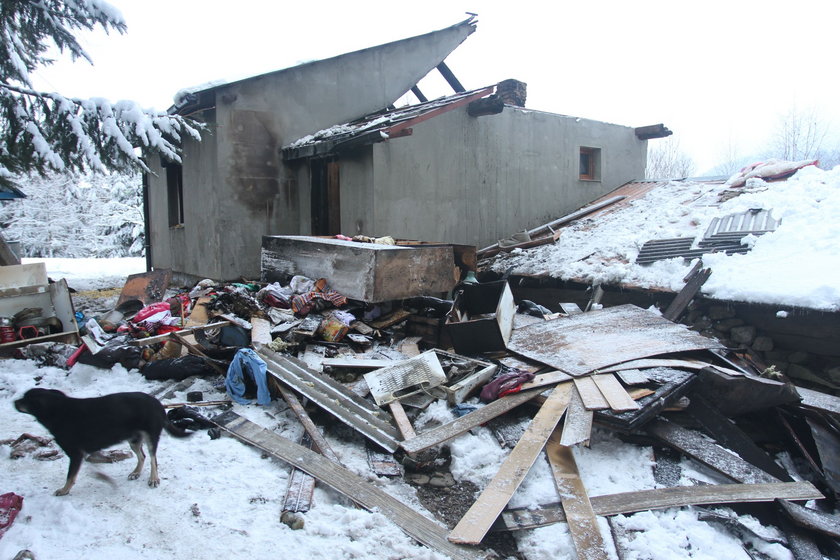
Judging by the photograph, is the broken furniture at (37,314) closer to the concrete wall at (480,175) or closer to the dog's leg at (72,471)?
the dog's leg at (72,471)

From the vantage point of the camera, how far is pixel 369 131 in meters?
8.41

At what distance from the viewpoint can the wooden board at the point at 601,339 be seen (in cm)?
543

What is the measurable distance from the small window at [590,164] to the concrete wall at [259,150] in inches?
238

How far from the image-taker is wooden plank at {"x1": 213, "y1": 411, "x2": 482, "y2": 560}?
10.4ft

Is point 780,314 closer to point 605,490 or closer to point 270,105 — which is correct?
point 605,490

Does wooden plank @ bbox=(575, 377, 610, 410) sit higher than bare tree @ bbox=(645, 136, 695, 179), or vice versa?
bare tree @ bbox=(645, 136, 695, 179)

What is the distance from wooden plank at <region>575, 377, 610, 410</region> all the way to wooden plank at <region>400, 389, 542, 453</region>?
422 mm

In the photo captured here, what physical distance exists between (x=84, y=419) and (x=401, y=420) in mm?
2609

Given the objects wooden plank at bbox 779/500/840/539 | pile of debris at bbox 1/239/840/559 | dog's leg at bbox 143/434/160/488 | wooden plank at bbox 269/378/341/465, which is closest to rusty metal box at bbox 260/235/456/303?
pile of debris at bbox 1/239/840/559

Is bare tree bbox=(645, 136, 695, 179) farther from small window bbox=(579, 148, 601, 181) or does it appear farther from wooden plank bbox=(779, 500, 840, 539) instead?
wooden plank bbox=(779, 500, 840, 539)

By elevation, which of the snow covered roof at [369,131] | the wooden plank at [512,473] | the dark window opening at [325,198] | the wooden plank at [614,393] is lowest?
the wooden plank at [512,473]

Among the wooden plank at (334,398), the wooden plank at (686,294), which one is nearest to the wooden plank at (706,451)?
the wooden plank at (334,398)

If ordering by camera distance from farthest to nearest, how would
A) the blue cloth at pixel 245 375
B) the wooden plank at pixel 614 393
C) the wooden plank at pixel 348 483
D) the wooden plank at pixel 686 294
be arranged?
the wooden plank at pixel 686 294
the blue cloth at pixel 245 375
the wooden plank at pixel 614 393
the wooden plank at pixel 348 483

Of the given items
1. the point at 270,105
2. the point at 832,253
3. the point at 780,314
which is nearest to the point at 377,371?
the point at 780,314
